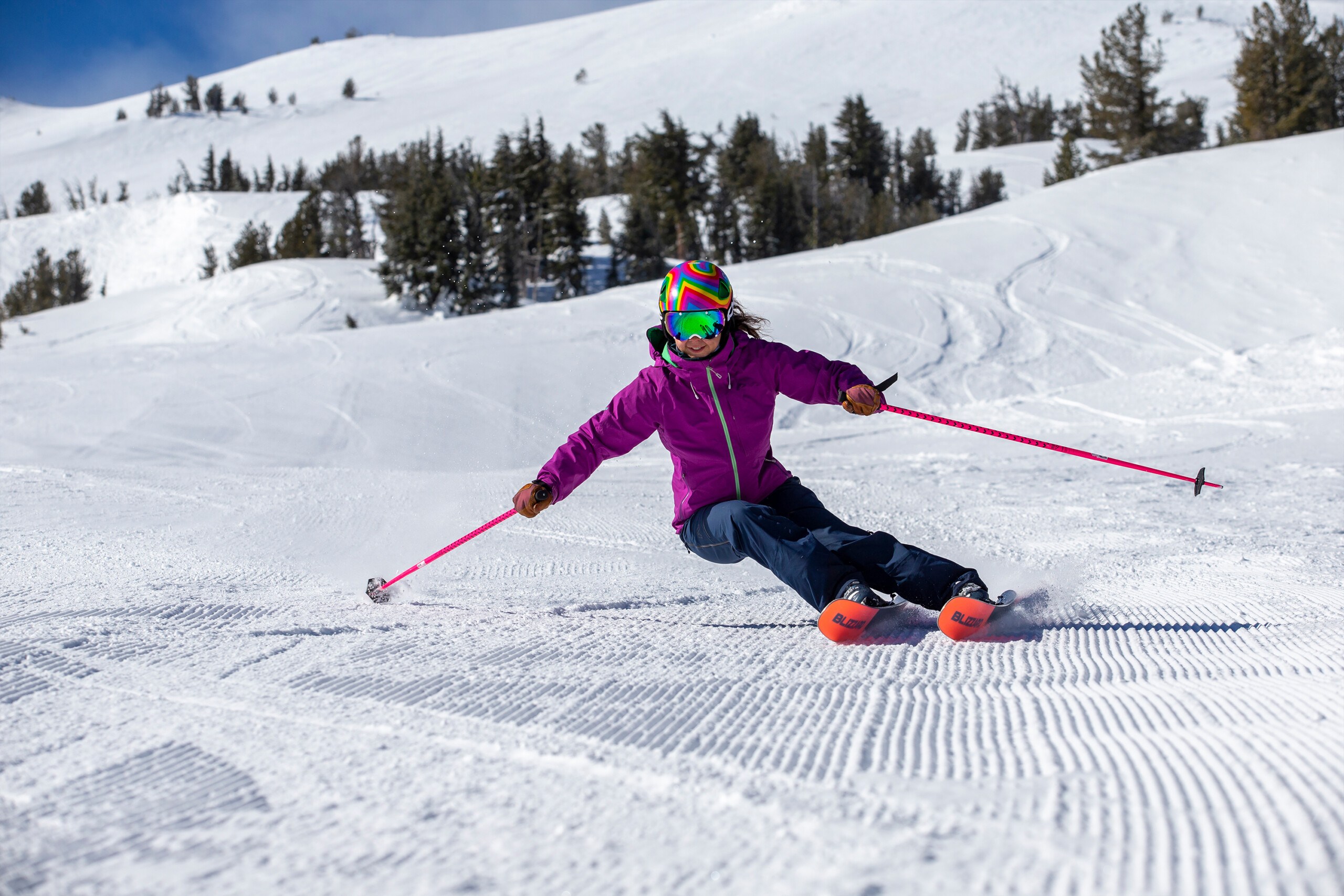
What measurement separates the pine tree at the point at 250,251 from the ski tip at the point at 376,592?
54436mm

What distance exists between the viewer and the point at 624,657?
2.73m

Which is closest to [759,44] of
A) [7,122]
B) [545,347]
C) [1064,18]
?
[1064,18]

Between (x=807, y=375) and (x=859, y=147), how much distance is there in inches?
2348

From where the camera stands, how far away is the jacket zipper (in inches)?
136

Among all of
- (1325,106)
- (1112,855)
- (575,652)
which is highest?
(1325,106)

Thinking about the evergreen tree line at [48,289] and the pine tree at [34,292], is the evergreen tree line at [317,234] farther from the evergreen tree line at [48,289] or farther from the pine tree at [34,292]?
the pine tree at [34,292]

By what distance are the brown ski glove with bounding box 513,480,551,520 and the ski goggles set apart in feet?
2.60

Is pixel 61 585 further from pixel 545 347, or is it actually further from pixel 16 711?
pixel 545 347

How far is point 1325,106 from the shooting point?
1555 inches

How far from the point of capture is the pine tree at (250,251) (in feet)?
176

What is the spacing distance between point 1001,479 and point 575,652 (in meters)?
4.79

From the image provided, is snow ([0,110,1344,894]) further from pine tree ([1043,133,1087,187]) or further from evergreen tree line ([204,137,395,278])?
evergreen tree line ([204,137,395,278])

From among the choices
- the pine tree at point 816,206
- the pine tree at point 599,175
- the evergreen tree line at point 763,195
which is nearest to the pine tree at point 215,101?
the pine tree at point 599,175

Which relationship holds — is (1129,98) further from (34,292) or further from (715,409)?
(34,292)
